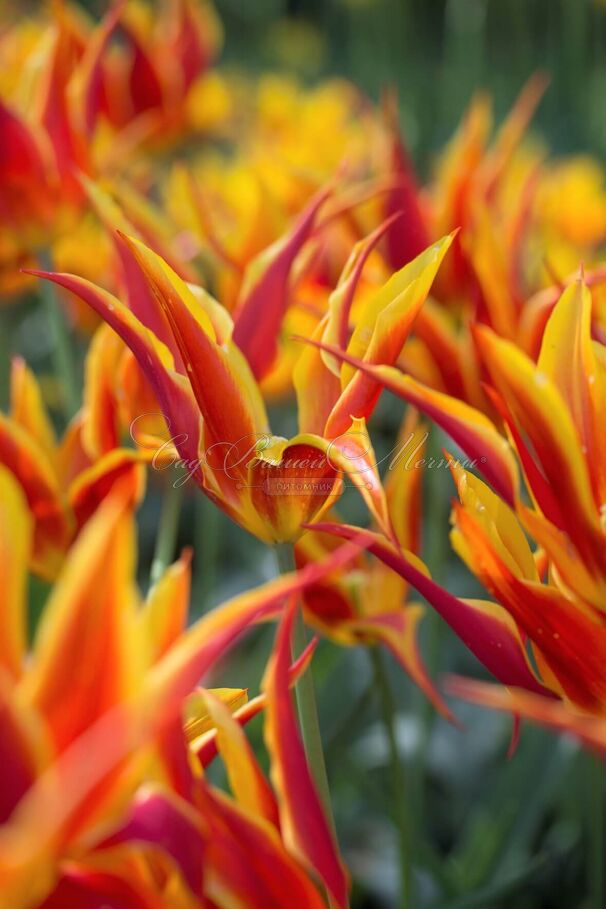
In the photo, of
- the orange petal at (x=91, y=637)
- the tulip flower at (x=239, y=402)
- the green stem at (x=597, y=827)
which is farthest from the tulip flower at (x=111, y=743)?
the green stem at (x=597, y=827)

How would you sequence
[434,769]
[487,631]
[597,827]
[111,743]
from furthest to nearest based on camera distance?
[434,769] → [597,827] → [487,631] → [111,743]

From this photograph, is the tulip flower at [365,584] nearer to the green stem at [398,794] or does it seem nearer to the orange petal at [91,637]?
the green stem at [398,794]

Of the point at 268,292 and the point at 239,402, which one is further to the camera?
the point at 268,292

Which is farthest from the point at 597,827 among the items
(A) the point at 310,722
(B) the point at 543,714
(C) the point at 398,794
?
(B) the point at 543,714

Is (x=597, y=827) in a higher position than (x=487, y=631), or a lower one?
lower

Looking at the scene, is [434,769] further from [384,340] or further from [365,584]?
[384,340]

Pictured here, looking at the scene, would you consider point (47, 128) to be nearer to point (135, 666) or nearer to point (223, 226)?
point (223, 226)

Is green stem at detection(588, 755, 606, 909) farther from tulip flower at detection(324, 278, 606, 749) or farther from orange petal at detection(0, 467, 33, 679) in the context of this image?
orange petal at detection(0, 467, 33, 679)

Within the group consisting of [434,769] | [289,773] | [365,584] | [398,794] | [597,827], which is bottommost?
[434,769]

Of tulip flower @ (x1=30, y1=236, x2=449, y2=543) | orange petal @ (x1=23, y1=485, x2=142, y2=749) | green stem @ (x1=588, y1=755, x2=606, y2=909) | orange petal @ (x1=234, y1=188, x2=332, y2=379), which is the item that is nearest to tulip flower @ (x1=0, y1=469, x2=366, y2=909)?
orange petal @ (x1=23, y1=485, x2=142, y2=749)

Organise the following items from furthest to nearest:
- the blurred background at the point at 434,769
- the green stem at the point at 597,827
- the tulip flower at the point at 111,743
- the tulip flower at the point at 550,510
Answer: the blurred background at the point at 434,769
the green stem at the point at 597,827
the tulip flower at the point at 550,510
the tulip flower at the point at 111,743

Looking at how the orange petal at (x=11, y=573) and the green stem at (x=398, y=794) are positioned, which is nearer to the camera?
the orange petal at (x=11, y=573)
